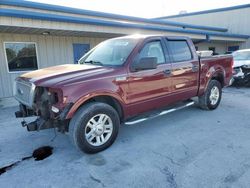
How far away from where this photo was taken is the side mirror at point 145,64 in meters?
3.81

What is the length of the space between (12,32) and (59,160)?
6.90 metres

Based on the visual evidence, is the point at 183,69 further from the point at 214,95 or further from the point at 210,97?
the point at 214,95

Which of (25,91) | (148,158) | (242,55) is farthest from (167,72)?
(242,55)

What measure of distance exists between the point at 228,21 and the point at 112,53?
67.9 feet

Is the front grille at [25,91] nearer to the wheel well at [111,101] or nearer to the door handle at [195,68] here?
the wheel well at [111,101]

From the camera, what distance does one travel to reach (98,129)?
365cm

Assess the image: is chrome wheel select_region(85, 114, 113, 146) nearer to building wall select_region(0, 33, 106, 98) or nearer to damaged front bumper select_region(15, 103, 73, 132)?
damaged front bumper select_region(15, 103, 73, 132)

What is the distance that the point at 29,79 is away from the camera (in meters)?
3.67

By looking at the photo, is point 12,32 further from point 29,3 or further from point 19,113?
point 19,113

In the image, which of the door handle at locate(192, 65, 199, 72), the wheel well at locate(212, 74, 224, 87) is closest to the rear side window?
the door handle at locate(192, 65, 199, 72)

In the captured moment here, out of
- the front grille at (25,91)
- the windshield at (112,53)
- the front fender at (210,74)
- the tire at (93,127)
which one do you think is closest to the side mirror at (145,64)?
the windshield at (112,53)

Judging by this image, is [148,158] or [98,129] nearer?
[148,158]

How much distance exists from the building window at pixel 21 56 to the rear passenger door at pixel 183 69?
22.1 ft

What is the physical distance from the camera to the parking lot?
2871mm
